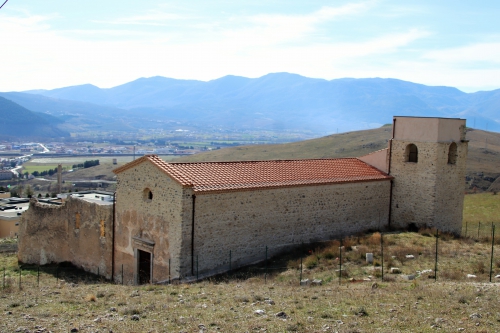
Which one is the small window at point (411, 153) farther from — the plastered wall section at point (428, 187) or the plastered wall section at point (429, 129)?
the plastered wall section at point (429, 129)

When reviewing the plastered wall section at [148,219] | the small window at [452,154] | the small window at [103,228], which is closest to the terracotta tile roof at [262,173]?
the plastered wall section at [148,219]

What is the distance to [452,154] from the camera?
2630cm

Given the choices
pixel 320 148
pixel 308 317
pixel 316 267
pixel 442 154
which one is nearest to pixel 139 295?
pixel 308 317

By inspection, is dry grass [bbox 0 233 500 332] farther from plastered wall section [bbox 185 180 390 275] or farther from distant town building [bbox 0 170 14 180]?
distant town building [bbox 0 170 14 180]

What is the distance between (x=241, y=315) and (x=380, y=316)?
10.7 ft

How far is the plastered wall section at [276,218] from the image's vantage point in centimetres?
1938

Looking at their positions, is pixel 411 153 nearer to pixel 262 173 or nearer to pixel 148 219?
pixel 262 173

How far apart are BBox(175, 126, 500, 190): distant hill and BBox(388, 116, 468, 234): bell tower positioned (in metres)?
47.7

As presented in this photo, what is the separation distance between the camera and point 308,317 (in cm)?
1144

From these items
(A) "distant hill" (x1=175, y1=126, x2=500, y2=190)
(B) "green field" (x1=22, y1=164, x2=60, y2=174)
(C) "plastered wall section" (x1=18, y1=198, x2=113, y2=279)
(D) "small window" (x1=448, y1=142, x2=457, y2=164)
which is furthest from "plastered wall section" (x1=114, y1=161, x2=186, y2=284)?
(B) "green field" (x1=22, y1=164, x2=60, y2=174)

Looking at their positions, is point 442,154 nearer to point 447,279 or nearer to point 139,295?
point 447,279

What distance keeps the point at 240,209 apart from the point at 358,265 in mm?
5212

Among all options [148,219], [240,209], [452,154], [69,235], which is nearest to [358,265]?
[240,209]

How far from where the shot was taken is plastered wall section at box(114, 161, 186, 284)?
18781 millimetres
